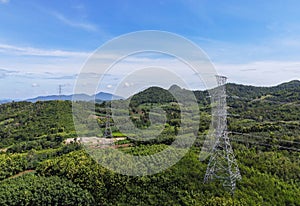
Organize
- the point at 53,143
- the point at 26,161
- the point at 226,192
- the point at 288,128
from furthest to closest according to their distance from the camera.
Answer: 1. the point at 53,143
2. the point at 288,128
3. the point at 26,161
4. the point at 226,192

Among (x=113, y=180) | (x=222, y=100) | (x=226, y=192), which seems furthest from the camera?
(x=113, y=180)

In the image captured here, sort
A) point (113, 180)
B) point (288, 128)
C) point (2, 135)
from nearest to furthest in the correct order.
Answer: point (113, 180)
point (288, 128)
point (2, 135)

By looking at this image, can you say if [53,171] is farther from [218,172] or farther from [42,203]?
[218,172]

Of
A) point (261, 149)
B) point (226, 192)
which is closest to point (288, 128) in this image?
point (261, 149)

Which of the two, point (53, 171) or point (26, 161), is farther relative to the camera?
point (26, 161)

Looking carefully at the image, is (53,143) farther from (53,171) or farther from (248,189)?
(248,189)

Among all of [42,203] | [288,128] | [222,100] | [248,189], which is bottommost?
[42,203]

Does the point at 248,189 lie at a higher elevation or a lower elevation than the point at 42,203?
higher

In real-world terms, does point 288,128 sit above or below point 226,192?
above

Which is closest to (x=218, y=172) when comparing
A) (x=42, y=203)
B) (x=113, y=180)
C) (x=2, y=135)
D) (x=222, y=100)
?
(x=222, y=100)
